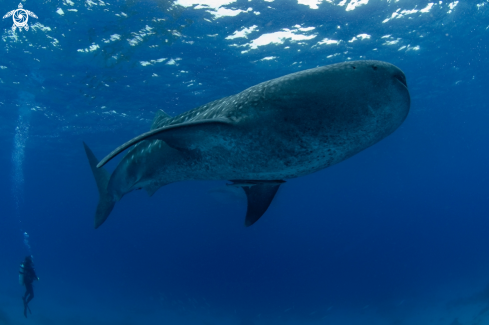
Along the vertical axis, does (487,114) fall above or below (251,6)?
below

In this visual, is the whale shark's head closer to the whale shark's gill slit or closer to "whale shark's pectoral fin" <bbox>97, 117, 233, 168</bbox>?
"whale shark's pectoral fin" <bbox>97, 117, 233, 168</bbox>

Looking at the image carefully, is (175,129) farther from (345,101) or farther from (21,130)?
(21,130)

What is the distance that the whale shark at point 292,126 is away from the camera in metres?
2.09

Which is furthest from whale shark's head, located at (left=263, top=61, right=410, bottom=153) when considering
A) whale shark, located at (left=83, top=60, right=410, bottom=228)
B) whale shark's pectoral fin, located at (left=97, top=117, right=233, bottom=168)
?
whale shark's pectoral fin, located at (left=97, top=117, right=233, bottom=168)

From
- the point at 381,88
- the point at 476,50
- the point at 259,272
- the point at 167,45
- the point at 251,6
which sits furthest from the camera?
the point at 259,272

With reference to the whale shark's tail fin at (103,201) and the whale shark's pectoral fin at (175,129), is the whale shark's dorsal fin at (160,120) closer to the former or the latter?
the whale shark's tail fin at (103,201)

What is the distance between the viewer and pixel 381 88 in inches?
80.4

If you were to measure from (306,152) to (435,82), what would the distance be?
1093 inches

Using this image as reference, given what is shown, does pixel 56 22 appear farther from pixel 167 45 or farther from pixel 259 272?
pixel 259 272

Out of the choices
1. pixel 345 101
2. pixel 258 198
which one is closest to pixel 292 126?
pixel 345 101

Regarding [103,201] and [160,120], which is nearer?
[160,120]

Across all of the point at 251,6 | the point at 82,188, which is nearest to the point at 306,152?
the point at 251,6

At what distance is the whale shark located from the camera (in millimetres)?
2094

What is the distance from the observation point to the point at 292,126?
2354 millimetres
